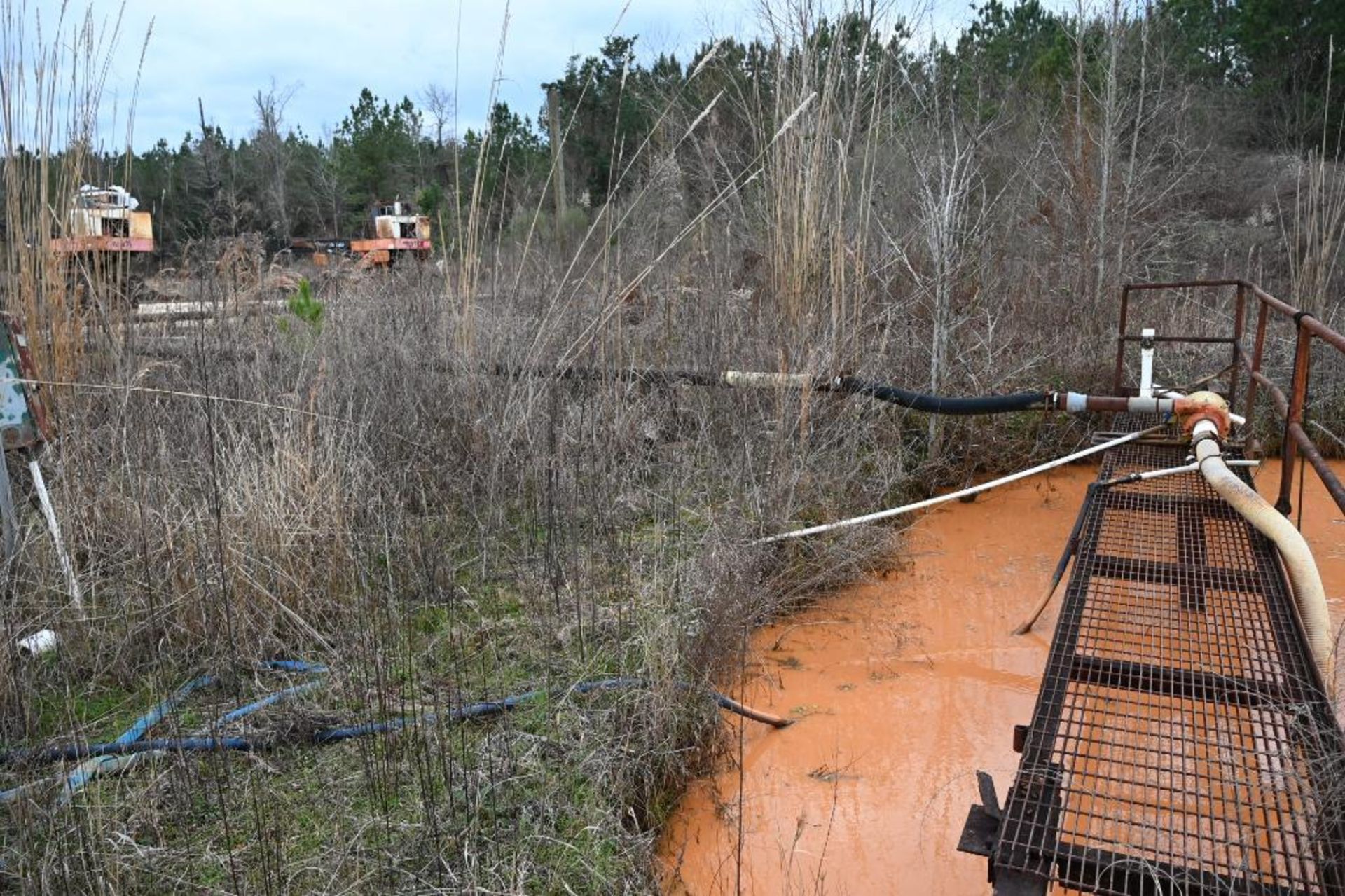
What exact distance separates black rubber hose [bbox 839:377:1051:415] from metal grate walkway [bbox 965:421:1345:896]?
0.40 m

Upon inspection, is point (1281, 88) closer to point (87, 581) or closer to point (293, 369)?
point (293, 369)

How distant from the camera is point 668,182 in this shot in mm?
5461

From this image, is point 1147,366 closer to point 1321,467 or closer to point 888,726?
point 1321,467

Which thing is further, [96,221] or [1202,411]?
[96,221]

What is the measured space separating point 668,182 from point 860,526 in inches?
99.9

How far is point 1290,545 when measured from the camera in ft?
8.21

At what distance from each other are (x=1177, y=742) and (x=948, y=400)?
6.11 ft

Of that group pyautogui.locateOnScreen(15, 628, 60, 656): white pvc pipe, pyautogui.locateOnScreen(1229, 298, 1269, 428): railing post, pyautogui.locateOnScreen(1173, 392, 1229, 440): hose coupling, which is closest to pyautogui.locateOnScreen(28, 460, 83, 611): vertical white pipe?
pyautogui.locateOnScreen(15, 628, 60, 656): white pvc pipe

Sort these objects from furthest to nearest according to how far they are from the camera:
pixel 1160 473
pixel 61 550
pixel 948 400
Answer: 1. pixel 948 400
2. pixel 1160 473
3. pixel 61 550

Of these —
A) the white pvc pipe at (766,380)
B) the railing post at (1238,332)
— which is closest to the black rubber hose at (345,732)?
the white pvc pipe at (766,380)

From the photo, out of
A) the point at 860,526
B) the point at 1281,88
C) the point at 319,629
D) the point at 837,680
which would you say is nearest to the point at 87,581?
the point at 319,629

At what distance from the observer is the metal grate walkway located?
159 cm

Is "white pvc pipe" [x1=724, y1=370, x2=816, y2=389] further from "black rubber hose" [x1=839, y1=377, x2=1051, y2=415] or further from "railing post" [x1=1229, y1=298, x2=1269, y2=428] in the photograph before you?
"railing post" [x1=1229, y1=298, x2=1269, y2=428]

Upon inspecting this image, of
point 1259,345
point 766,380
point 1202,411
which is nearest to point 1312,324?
point 1202,411
